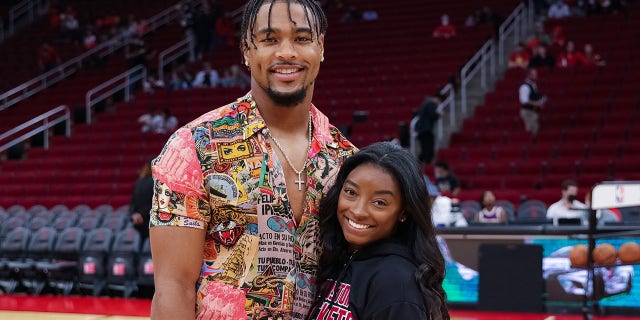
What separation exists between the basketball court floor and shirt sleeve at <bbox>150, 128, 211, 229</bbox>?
5470 mm

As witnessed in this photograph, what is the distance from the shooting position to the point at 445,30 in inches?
671

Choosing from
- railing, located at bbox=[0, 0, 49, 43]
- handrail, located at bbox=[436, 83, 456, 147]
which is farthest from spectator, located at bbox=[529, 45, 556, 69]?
railing, located at bbox=[0, 0, 49, 43]

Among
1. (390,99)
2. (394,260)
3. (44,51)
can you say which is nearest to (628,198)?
(394,260)

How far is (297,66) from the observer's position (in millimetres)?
2117

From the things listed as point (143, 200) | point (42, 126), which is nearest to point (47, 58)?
point (42, 126)

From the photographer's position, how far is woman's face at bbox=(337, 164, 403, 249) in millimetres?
2174

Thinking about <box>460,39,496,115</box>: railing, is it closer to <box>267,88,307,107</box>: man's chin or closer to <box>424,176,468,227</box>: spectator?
<box>424,176,468,227</box>: spectator

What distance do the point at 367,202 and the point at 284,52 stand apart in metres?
0.42

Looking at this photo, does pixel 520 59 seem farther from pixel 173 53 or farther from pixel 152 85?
pixel 173 53

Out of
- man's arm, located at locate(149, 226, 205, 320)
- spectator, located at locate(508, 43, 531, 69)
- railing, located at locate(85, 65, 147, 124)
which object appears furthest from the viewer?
railing, located at locate(85, 65, 147, 124)

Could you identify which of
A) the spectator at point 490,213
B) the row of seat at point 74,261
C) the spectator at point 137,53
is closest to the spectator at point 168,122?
the spectator at point 137,53

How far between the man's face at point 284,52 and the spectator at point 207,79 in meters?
15.3

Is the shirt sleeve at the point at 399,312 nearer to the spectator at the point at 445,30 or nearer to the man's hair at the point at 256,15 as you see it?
the man's hair at the point at 256,15

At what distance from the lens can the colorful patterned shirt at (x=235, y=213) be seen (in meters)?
1.97
